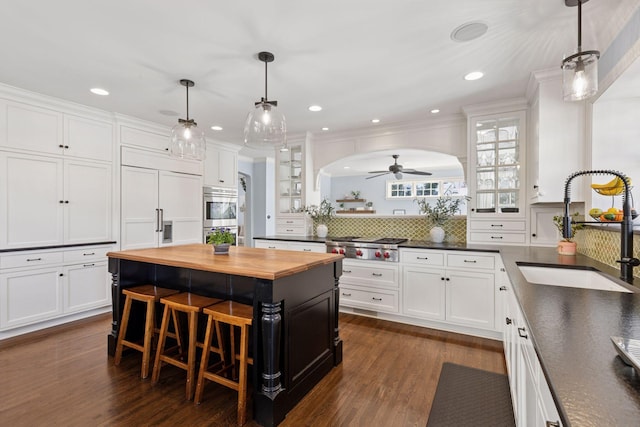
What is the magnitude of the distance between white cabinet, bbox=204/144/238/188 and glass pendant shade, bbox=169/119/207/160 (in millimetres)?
2302

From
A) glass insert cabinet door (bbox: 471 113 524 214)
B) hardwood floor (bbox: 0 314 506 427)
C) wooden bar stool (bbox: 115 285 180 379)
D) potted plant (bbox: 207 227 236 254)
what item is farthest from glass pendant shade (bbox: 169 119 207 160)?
glass insert cabinet door (bbox: 471 113 524 214)

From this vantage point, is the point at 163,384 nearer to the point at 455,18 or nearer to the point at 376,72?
the point at 376,72

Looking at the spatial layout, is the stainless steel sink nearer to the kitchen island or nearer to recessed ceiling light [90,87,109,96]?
the kitchen island

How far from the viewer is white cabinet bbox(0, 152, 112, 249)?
3.12 m

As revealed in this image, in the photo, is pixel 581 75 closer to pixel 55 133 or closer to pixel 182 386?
pixel 182 386

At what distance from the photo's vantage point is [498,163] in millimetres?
3486

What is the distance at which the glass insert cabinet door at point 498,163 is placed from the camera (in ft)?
11.2

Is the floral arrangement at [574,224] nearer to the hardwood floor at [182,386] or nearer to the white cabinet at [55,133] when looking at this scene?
the hardwood floor at [182,386]

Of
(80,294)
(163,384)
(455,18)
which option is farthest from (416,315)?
(80,294)

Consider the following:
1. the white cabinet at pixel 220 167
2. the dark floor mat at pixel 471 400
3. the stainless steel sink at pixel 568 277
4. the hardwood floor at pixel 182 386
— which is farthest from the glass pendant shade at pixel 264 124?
the white cabinet at pixel 220 167

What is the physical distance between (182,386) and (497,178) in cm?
364

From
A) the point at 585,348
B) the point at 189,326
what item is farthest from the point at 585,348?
the point at 189,326

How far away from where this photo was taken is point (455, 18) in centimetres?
199

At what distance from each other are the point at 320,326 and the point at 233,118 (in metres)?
2.98
